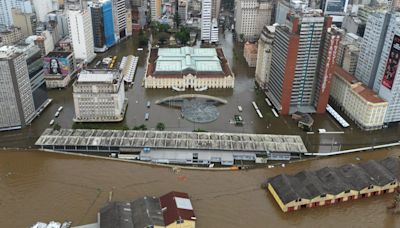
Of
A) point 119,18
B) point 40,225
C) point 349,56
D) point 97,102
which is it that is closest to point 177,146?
point 97,102

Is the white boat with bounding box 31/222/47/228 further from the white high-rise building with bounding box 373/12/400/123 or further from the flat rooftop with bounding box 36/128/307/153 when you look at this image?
the white high-rise building with bounding box 373/12/400/123

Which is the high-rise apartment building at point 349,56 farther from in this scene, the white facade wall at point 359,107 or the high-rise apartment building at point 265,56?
the high-rise apartment building at point 265,56

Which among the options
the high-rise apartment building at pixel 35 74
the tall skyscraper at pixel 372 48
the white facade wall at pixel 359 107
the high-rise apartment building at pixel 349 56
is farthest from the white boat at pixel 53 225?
the high-rise apartment building at pixel 349 56

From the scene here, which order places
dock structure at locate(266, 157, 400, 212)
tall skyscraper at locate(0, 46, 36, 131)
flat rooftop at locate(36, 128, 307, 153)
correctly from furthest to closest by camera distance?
tall skyscraper at locate(0, 46, 36, 131) → flat rooftop at locate(36, 128, 307, 153) → dock structure at locate(266, 157, 400, 212)

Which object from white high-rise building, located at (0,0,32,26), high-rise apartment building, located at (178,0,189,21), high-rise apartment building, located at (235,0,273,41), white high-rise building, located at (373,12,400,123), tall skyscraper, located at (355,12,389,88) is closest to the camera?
white high-rise building, located at (373,12,400,123)

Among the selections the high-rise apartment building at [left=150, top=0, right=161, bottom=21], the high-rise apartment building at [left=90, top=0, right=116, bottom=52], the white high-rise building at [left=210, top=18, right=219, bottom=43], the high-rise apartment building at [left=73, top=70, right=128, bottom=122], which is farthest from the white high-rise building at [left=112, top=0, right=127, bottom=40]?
the high-rise apartment building at [left=73, top=70, right=128, bottom=122]

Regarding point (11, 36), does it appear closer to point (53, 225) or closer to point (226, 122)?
point (226, 122)
